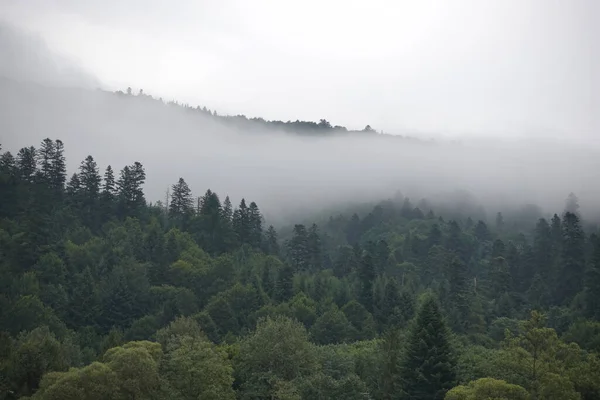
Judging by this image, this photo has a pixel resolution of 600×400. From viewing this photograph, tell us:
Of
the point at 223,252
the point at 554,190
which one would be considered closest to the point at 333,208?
the point at 554,190

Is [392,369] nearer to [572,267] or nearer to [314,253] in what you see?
[572,267]

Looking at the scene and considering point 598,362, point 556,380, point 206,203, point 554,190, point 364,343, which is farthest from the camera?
point 554,190

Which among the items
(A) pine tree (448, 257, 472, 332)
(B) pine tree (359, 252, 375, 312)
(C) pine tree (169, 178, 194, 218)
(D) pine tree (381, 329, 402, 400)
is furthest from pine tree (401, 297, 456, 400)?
(C) pine tree (169, 178, 194, 218)

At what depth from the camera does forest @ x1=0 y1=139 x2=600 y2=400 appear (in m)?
44.4

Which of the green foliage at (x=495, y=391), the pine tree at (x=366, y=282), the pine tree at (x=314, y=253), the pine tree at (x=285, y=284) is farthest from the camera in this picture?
the pine tree at (x=314, y=253)

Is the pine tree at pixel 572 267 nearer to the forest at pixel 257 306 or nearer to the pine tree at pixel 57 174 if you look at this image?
the forest at pixel 257 306

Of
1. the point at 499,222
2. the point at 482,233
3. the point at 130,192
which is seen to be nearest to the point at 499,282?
the point at 482,233

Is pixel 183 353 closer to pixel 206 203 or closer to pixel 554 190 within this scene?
pixel 206 203

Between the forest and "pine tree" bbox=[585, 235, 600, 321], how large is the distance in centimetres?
39

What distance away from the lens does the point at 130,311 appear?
77.7 meters

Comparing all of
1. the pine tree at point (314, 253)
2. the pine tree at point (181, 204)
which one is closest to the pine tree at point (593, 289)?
the pine tree at point (314, 253)

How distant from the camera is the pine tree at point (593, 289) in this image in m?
78.9

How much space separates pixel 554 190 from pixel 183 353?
169600mm

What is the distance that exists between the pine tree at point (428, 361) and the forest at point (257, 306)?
0.13 m
